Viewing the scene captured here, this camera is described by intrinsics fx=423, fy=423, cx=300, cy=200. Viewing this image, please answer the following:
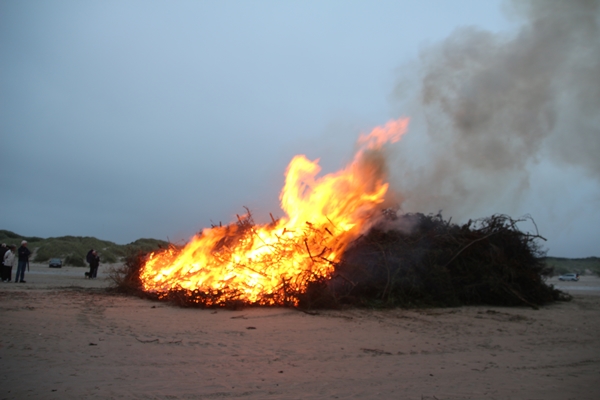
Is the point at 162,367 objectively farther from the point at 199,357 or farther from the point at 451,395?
the point at 451,395

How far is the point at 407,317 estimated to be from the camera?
9461 millimetres

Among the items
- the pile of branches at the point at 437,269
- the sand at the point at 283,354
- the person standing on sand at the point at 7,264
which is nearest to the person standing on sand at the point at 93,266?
the person standing on sand at the point at 7,264

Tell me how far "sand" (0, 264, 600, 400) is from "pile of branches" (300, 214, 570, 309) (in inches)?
43.9

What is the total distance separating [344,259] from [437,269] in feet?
8.41

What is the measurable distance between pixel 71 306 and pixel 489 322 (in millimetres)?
9101

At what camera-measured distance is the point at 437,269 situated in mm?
11445

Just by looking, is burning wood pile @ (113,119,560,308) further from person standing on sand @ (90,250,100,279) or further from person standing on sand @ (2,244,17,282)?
person standing on sand @ (90,250,100,279)

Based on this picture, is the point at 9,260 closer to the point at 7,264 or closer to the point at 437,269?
the point at 7,264

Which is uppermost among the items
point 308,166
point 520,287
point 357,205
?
point 308,166

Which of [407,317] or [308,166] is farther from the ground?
[308,166]

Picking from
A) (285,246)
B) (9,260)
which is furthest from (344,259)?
(9,260)

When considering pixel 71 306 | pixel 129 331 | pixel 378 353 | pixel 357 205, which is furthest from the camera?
pixel 357 205

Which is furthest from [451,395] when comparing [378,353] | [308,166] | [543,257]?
[543,257]

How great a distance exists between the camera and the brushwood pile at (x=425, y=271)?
1050 cm
